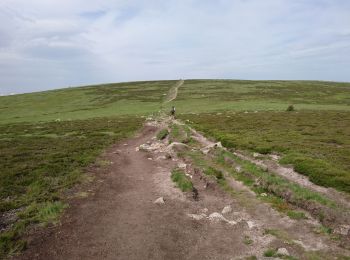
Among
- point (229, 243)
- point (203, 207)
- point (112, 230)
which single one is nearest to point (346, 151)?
point (203, 207)

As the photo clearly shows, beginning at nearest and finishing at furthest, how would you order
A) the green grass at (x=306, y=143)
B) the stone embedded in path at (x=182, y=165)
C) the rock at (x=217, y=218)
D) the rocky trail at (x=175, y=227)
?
the rocky trail at (x=175, y=227)
the rock at (x=217, y=218)
the green grass at (x=306, y=143)
the stone embedded in path at (x=182, y=165)

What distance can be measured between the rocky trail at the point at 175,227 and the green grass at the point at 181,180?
0.36m

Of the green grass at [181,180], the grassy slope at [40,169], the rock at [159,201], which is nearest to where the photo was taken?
the grassy slope at [40,169]

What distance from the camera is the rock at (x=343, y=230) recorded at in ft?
50.7

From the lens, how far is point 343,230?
15.6 meters

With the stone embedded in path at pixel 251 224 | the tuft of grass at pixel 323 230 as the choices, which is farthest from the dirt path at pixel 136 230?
the tuft of grass at pixel 323 230

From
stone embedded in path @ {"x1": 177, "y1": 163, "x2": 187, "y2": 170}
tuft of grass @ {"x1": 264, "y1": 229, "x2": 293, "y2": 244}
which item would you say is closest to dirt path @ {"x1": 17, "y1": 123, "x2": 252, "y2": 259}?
tuft of grass @ {"x1": 264, "y1": 229, "x2": 293, "y2": 244}

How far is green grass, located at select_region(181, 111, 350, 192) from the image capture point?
913 inches

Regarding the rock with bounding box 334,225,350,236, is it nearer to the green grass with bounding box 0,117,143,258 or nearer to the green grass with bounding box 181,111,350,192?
the green grass with bounding box 181,111,350,192

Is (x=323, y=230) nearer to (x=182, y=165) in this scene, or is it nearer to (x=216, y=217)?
(x=216, y=217)

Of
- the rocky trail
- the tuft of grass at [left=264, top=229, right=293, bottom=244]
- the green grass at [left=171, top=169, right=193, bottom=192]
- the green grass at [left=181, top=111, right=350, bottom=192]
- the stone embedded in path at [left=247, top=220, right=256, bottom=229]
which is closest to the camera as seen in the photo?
the rocky trail

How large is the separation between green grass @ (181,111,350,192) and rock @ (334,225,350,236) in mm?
4992

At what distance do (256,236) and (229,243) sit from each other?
1.37 meters

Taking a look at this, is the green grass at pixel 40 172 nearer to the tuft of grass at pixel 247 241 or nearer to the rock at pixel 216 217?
the rock at pixel 216 217
